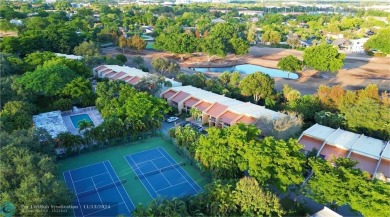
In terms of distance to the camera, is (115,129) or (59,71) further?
(59,71)

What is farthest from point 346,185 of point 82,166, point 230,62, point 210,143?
point 230,62

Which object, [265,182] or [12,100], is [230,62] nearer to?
[12,100]

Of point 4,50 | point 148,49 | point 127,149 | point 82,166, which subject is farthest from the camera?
point 148,49

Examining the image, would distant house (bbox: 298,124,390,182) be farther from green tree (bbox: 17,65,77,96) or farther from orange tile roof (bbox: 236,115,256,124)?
green tree (bbox: 17,65,77,96)

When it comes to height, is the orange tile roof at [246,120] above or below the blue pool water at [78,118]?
above

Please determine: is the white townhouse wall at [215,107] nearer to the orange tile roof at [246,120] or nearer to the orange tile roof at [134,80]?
the orange tile roof at [246,120]

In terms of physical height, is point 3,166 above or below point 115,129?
above

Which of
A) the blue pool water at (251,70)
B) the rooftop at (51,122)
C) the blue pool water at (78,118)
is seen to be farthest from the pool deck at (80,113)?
the blue pool water at (251,70)
